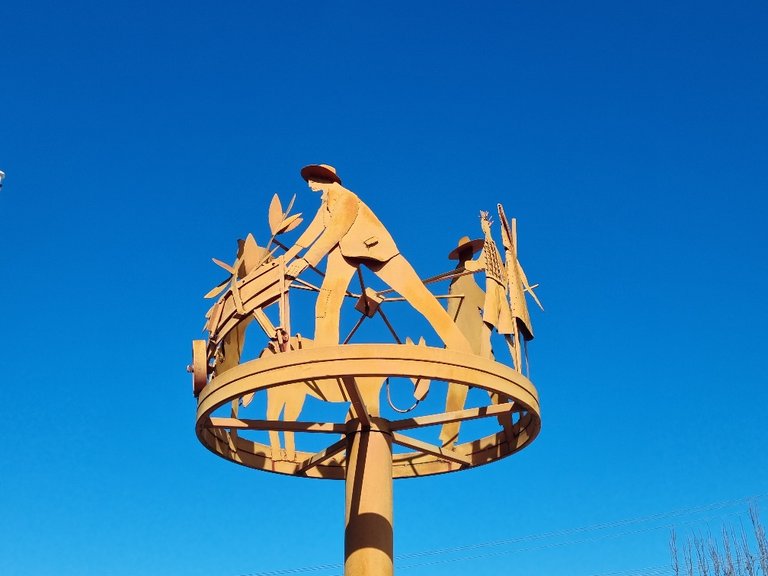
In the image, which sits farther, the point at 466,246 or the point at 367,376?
the point at 466,246

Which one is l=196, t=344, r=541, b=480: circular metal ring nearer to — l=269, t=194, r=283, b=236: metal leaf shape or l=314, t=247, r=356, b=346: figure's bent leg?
l=314, t=247, r=356, b=346: figure's bent leg

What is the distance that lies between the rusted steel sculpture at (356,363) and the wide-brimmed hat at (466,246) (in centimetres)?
50

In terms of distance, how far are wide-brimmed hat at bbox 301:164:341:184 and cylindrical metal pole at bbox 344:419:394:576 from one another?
4680mm

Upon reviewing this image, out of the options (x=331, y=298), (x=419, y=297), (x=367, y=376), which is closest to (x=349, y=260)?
(x=331, y=298)

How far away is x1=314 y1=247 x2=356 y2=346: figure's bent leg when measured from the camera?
16375 millimetres

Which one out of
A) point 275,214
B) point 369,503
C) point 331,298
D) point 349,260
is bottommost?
point 369,503

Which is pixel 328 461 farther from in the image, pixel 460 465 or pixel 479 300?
pixel 479 300

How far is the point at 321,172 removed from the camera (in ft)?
58.5

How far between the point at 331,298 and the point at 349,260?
0.80 meters

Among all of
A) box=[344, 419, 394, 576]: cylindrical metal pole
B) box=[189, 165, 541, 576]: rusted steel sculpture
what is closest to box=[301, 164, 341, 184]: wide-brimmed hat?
box=[189, 165, 541, 576]: rusted steel sculpture

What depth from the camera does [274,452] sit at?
63.0 ft

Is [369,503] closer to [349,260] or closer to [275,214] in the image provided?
[349,260]

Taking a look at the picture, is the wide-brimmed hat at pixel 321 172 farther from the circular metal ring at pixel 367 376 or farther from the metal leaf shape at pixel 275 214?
the circular metal ring at pixel 367 376

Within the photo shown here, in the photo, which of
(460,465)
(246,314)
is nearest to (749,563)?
(460,465)
